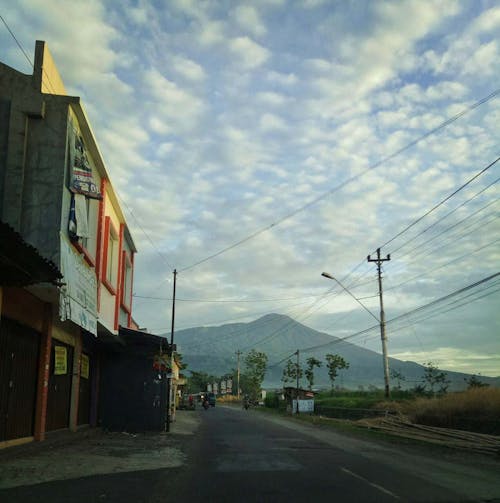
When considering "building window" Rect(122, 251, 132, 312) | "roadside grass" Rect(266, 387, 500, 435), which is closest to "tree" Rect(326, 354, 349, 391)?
"roadside grass" Rect(266, 387, 500, 435)

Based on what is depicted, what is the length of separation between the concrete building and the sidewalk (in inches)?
26.1

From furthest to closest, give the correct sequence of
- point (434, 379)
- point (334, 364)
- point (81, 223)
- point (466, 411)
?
point (334, 364)
point (434, 379)
point (466, 411)
point (81, 223)

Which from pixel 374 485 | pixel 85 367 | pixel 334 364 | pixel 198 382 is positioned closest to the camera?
pixel 374 485

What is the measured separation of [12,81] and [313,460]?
12.4 meters

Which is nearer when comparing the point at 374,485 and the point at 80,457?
the point at 374,485

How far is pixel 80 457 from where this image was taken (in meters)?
14.1

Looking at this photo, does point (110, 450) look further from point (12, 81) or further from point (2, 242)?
point (12, 81)

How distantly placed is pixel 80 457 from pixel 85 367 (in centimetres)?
881

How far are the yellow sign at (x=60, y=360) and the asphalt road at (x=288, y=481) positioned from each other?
17.3 feet

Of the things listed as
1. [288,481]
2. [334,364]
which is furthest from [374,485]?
[334,364]

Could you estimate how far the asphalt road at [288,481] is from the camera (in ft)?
29.7

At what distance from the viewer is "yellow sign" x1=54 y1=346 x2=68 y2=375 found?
696 inches

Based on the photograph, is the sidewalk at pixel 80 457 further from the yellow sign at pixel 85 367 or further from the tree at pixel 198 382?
the tree at pixel 198 382

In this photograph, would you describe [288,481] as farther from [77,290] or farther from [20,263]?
[77,290]
